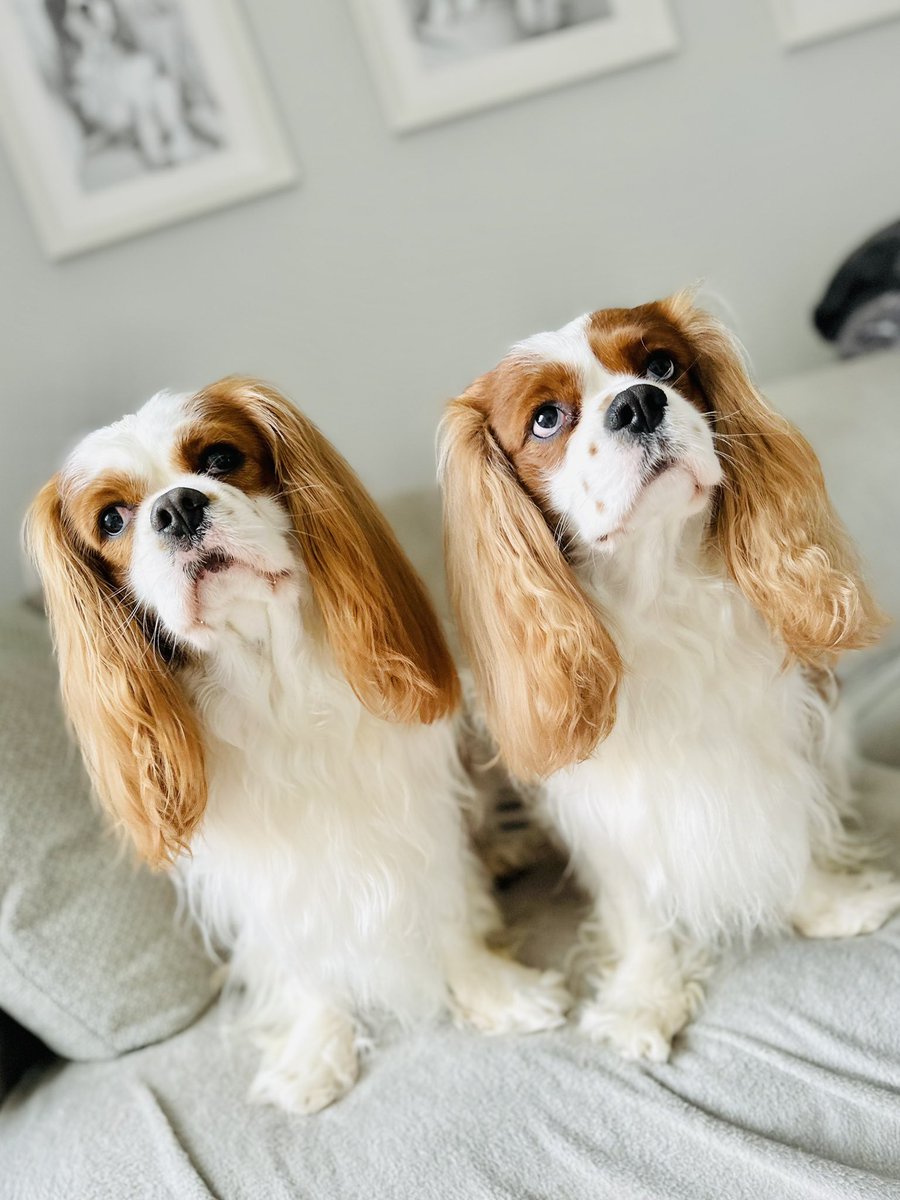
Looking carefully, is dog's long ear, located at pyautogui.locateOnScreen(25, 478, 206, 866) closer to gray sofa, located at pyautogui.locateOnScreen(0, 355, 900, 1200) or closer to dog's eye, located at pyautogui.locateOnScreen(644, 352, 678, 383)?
gray sofa, located at pyautogui.locateOnScreen(0, 355, 900, 1200)

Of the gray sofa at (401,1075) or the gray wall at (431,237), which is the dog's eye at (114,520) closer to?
the gray sofa at (401,1075)

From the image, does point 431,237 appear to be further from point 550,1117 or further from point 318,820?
point 550,1117

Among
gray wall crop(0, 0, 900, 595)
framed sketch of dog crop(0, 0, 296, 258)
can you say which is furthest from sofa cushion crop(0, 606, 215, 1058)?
framed sketch of dog crop(0, 0, 296, 258)

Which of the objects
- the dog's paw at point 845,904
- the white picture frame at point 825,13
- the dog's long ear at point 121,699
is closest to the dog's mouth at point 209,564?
the dog's long ear at point 121,699

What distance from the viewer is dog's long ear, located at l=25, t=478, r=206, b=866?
121 centimetres

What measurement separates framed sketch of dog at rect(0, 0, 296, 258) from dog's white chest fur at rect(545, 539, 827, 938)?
1.40 m

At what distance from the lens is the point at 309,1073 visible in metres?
1.39

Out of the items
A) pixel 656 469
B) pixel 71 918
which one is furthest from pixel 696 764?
pixel 71 918

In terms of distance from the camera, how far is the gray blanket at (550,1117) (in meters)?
1.09

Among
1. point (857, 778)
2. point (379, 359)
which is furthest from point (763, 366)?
point (857, 778)

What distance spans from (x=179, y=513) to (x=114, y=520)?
0.52 ft

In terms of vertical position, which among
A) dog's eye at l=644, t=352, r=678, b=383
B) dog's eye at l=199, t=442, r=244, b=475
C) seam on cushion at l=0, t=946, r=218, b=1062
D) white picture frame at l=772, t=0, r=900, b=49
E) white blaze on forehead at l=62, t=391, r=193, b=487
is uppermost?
white picture frame at l=772, t=0, r=900, b=49

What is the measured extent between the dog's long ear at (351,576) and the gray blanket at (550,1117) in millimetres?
505

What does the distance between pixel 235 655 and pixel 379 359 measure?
1.16 m
